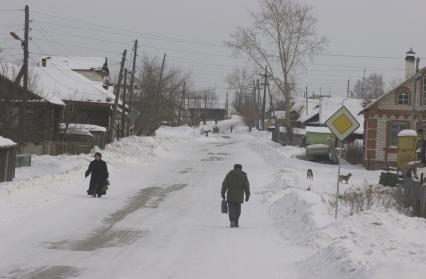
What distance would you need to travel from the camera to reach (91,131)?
4469 cm

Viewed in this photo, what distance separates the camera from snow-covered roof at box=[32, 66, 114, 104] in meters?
44.7

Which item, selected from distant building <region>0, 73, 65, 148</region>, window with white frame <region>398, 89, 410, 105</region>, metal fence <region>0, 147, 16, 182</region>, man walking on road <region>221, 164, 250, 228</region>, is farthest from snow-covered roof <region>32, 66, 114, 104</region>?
man walking on road <region>221, 164, 250, 228</region>

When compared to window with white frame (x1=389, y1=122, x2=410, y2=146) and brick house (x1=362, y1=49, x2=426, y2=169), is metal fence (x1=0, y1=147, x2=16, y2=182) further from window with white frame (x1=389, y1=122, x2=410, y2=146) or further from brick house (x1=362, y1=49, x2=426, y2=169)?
window with white frame (x1=389, y1=122, x2=410, y2=146)

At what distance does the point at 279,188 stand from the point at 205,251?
1178 centimetres

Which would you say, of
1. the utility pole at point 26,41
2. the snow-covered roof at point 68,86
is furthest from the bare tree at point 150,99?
the utility pole at point 26,41

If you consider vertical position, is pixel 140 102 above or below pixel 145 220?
above

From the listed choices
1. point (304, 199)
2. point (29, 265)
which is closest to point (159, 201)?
point (304, 199)

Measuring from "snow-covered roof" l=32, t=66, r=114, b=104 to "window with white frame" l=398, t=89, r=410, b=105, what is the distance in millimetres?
20268

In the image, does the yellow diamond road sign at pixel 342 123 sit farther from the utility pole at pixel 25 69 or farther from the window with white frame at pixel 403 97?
the window with white frame at pixel 403 97

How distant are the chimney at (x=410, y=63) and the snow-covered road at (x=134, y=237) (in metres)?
25.9

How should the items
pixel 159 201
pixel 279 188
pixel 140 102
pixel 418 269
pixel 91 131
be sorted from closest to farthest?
pixel 418 269, pixel 159 201, pixel 279 188, pixel 91 131, pixel 140 102

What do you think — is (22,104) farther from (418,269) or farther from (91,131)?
(418,269)

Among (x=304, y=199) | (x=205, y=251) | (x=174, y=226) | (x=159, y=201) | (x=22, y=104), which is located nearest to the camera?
(x=205, y=251)

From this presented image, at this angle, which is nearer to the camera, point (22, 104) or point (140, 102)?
point (22, 104)
